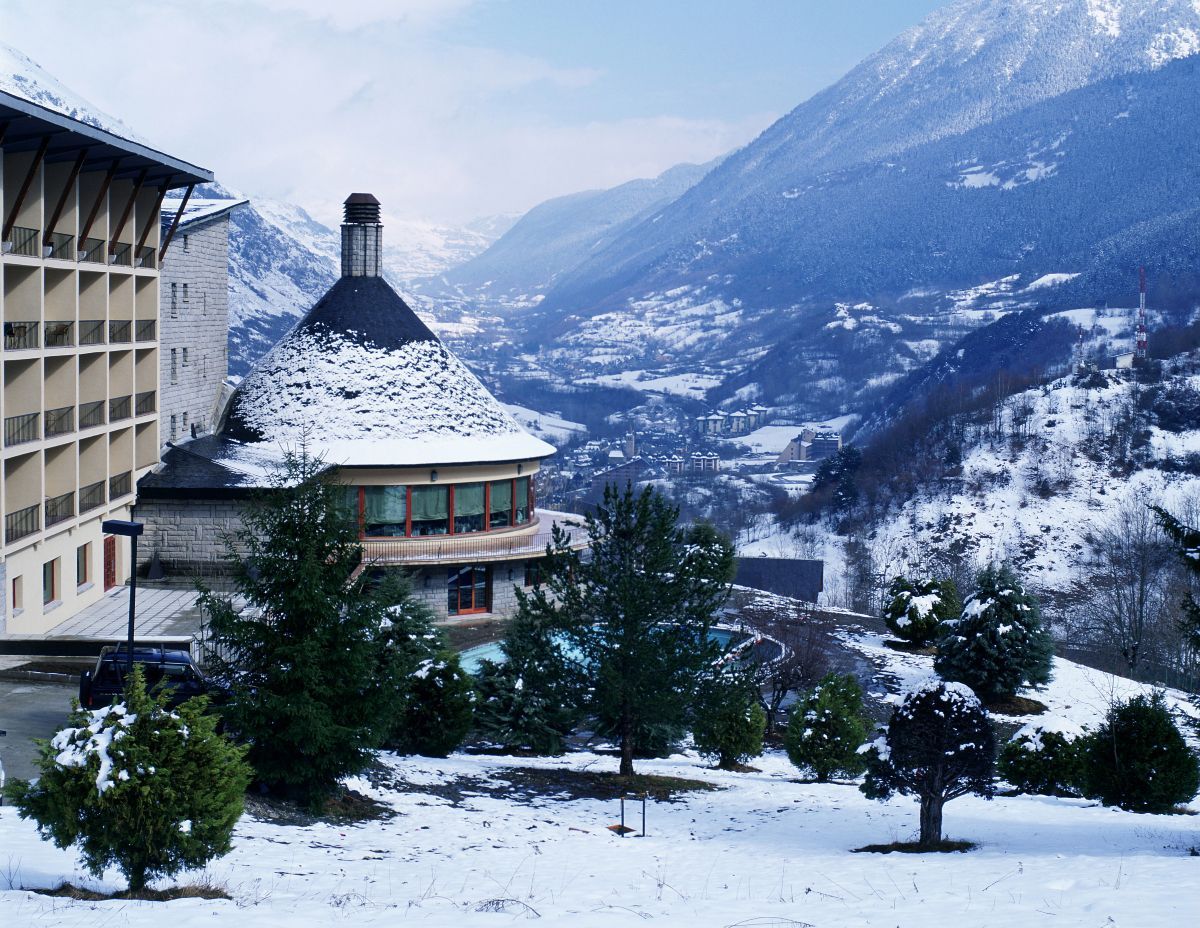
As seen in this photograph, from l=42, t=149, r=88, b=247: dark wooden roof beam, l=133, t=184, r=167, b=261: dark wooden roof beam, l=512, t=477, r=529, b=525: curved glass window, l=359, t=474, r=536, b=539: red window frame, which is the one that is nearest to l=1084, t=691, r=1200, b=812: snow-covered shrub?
l=359, t=474, r=536, b=539: red window frame

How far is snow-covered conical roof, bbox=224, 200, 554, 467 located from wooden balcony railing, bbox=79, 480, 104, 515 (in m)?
7.91

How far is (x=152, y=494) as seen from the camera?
132 ft

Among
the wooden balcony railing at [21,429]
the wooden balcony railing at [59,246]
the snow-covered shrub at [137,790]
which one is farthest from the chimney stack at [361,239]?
the snow-covered shrub at [137,790]

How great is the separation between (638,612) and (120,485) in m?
19.3

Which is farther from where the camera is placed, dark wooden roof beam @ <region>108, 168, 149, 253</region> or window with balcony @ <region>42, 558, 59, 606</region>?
dark wooden roof beam @ <region>108, 168, 149, 253</region>

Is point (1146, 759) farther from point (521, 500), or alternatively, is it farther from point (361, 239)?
point (361, 239)

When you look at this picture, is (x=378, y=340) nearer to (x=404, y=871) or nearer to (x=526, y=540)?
(x=526, y=540)

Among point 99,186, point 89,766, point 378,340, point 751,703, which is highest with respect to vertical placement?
point 99,186

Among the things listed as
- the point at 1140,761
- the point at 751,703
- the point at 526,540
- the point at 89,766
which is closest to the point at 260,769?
the point at 89,766

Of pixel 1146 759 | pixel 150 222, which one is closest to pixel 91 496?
pixel 150 222

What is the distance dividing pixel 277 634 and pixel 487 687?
10.9 m

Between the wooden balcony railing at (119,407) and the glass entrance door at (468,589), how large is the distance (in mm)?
11414

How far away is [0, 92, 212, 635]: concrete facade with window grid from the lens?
30656 mm

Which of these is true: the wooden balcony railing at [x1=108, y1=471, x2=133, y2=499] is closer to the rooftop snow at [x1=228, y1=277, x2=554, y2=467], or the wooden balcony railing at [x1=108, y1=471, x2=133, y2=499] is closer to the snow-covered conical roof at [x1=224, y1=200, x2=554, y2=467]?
the rooftop snow at [x1=228, y1=277, x2=554, y2=467]
